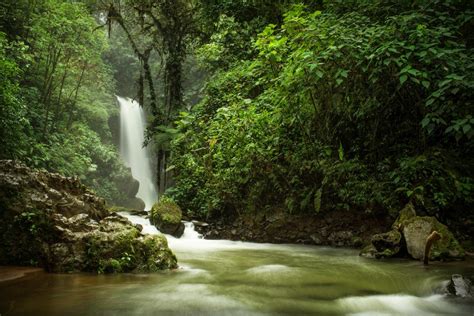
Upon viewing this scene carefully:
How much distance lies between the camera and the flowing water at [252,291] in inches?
132

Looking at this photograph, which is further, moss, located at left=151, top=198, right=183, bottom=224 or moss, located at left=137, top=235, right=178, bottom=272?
moss, located at left=151, top=198, right=183, bottom=224

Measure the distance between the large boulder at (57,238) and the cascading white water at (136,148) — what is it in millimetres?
25695

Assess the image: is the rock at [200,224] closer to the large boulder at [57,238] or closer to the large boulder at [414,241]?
the large boulder at [57,238]

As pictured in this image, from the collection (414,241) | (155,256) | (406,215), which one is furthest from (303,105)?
(155,256)

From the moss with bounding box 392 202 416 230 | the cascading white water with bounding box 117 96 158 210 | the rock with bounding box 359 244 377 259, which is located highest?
the cascading white water with bounding box 117 96 158 210

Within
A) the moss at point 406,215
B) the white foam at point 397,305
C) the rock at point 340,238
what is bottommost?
the white foam at point 397,305

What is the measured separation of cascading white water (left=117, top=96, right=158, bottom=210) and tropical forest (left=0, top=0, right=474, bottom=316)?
16.5m

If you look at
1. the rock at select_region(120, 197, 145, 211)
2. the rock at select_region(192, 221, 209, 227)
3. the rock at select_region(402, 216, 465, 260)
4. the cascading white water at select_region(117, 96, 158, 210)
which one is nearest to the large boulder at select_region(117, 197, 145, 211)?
the rock at select_region(120, 197, 145, 211)

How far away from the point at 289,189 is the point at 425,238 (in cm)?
340

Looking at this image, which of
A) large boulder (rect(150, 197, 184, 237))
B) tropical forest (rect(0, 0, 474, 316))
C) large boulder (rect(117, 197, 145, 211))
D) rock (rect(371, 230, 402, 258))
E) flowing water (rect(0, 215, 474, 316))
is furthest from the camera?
large boulder (rect(117, 197, 145, 211))

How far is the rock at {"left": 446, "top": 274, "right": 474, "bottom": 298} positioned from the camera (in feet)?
12.2

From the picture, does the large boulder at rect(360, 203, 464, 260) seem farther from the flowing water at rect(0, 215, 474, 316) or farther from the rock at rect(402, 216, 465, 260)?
the flowing water at rect(0, 215, 474, 316)

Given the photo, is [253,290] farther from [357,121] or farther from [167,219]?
[167,219]

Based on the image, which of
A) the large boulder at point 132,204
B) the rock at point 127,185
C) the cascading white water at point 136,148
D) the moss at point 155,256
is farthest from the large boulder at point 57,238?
the cascading white water at point 136,148
